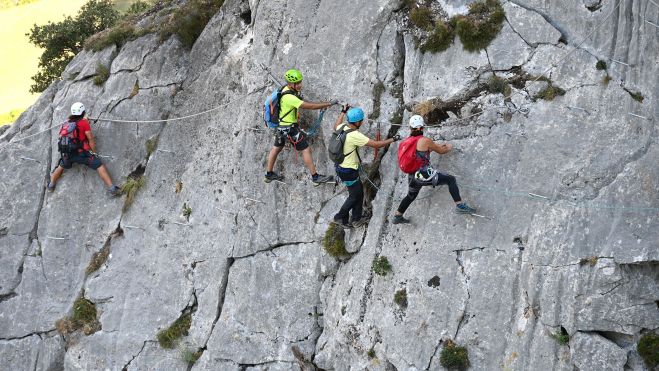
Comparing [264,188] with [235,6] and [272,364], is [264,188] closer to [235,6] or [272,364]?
[272,364]

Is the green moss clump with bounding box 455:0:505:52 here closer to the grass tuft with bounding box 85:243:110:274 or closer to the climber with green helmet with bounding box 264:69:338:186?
the climber with green helmet with bounding box 264:69:338:186

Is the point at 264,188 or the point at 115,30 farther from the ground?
the point at 115,30

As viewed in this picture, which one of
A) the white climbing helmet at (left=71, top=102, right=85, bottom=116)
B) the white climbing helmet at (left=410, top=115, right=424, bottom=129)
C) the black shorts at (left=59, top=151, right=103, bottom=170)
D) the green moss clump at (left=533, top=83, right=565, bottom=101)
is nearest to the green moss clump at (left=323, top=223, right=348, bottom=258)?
the white climbing helmet at (left=410, top=115, right=424, bottom=129)

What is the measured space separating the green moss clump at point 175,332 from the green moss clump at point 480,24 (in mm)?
10571

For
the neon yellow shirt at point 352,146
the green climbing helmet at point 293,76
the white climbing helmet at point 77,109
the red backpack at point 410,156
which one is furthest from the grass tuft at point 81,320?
the red backpack at point 410,156

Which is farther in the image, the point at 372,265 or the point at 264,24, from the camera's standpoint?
the point at 264,24

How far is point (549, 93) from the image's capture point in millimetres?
15164

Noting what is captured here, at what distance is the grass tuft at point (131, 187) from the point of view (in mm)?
21344

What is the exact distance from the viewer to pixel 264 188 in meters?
19.2

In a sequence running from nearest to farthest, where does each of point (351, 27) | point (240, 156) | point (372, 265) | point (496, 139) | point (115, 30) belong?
point (496, 139) < point (372, 265) < point (351, 27) < point (240, 156) < point (115, 30)

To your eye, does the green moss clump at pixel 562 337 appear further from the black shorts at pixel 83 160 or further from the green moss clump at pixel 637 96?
the black shorts at pixel 83 160

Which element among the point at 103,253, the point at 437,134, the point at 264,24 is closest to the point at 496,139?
the point at 437,134

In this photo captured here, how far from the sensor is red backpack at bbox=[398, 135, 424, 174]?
14906mm

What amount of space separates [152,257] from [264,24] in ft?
24.5
